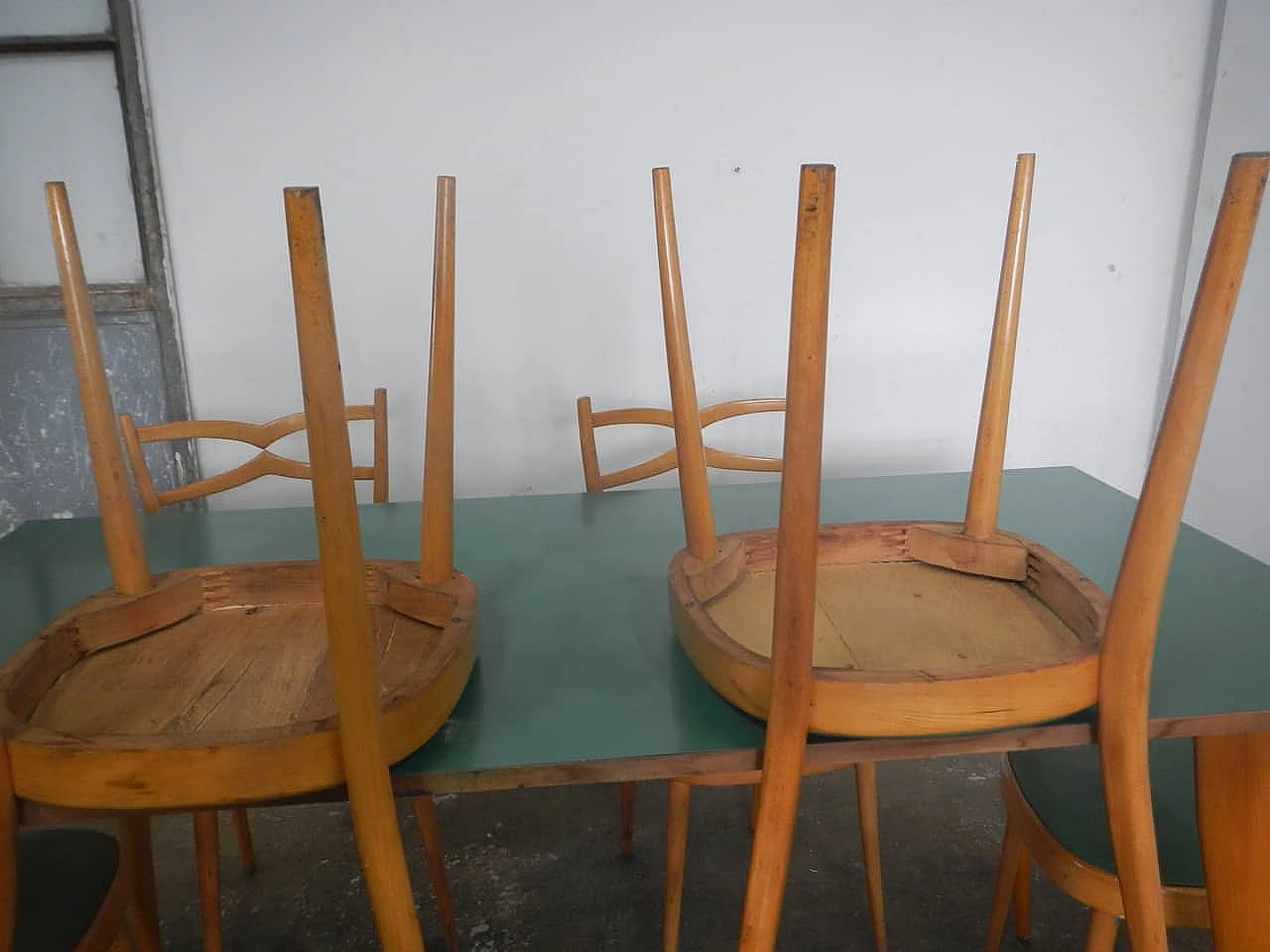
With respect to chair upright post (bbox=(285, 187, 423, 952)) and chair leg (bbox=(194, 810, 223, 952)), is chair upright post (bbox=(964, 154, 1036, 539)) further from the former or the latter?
chair leg (bbox=(194, 810, 223, 952))

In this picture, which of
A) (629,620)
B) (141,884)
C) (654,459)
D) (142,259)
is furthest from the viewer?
(142,259)

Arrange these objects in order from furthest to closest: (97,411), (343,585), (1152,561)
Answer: (97,411) → (1152,561) → (343,585)

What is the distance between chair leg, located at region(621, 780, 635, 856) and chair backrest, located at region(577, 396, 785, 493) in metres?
0.55

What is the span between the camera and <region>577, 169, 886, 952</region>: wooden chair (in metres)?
0.94

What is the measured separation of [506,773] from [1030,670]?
445 mm

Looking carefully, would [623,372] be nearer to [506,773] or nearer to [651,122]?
[651,122]

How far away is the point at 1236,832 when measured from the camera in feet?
3.21

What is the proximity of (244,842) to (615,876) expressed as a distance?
2.23ft

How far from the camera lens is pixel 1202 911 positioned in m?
1.03

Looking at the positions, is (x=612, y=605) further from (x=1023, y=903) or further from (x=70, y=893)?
(x=1023, y=903)

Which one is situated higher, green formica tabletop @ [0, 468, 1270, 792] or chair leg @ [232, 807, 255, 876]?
green formica tabletop @ [0, 468, 1270, 792]

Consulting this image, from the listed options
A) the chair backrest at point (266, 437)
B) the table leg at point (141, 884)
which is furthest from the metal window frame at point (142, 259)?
the table leg at point (141, 884)

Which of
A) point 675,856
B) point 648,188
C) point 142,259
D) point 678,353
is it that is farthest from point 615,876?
point 142,259

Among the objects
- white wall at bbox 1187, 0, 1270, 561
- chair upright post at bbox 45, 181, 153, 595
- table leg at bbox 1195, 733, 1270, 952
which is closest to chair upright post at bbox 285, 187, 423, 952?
chair upright post at bbox 45, 181, 153, 595
